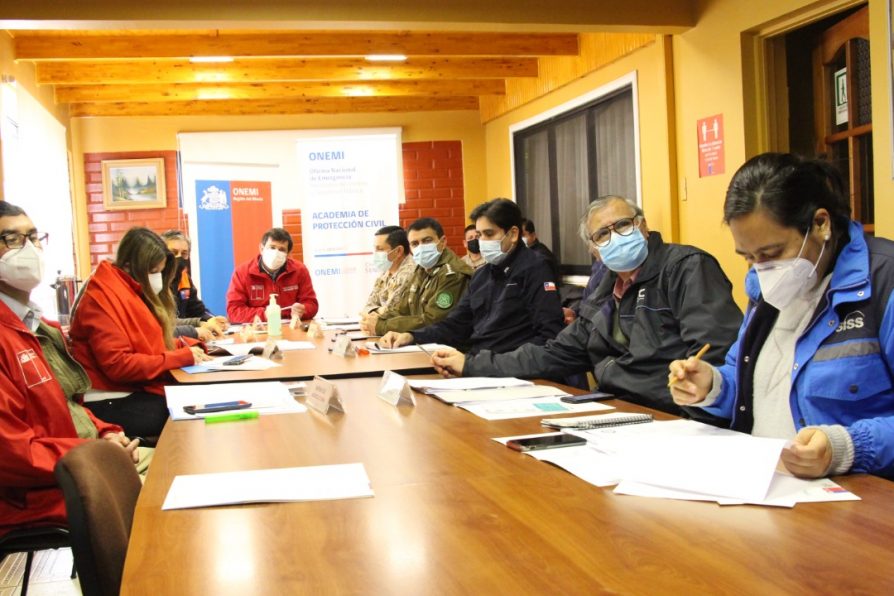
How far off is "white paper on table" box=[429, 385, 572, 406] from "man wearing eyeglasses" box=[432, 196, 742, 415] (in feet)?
0.79

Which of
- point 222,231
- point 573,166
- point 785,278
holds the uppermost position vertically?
point 573,166

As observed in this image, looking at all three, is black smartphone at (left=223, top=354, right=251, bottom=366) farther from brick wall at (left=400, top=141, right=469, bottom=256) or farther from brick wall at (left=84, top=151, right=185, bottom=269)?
brick wall at (left=400, top=141, right=469, bottom=256)

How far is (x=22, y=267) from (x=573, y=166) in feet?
18.0

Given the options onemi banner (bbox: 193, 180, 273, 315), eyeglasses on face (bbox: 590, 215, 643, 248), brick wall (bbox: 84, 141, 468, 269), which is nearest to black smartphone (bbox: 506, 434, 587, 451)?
eyeglasses on face (bbox: 590, 215, 643, 248)

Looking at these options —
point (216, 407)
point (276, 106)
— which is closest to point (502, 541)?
point (216, 407)

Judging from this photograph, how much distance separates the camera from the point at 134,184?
8977mm

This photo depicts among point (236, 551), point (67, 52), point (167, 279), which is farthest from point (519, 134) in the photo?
point (236, 551)

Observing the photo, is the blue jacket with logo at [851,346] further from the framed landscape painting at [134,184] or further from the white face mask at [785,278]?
the framed landscape painting at [134,184]

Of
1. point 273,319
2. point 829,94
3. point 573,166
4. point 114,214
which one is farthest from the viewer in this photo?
point 114,214

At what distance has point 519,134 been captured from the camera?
853cm

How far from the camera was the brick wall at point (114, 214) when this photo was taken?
350 inches

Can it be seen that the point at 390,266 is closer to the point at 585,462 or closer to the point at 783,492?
the point at 585,462

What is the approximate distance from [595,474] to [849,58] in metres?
3.81

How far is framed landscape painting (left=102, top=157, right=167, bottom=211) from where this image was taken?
351 inches
